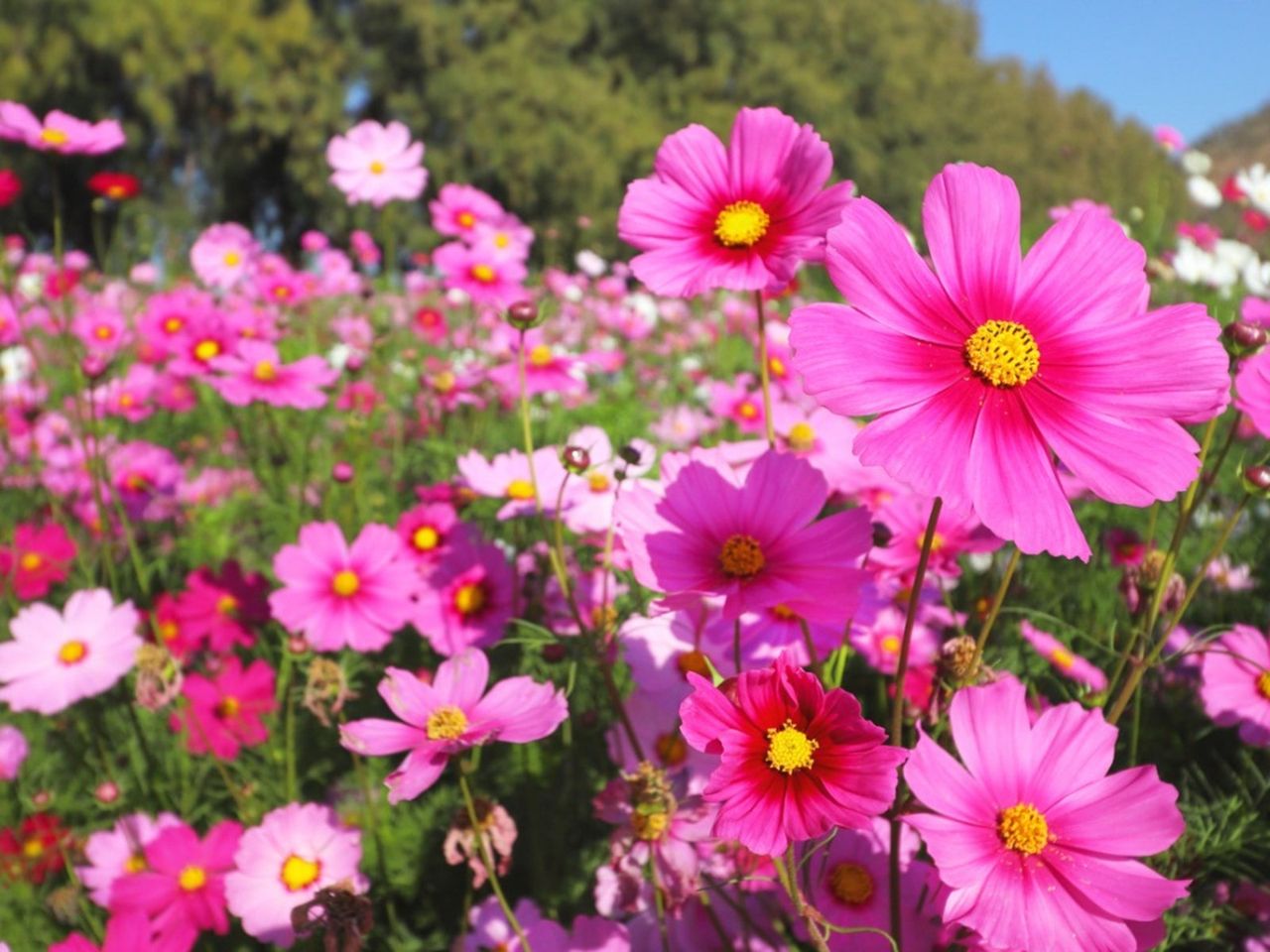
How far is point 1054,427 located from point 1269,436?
0.80 ft

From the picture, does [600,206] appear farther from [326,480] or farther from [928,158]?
[326,480]

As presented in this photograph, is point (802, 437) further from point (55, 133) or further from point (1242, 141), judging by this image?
point (1242, 141)

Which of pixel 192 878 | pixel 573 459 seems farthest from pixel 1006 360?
pixel 192 878

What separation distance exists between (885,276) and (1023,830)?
14.5 inches

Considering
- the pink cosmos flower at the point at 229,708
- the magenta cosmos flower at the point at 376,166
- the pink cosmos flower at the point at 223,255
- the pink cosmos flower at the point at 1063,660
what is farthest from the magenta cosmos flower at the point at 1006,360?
the pink cosmos flower at the point at 223,255

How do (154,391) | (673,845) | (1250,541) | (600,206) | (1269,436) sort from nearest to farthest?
(1269,436) → (673,845) → (1250,541) → (154,391) → (600,206)

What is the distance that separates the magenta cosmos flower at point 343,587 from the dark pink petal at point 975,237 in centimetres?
76

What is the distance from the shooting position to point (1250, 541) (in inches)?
65.8

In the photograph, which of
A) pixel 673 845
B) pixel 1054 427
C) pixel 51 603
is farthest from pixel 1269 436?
pixel 51 603

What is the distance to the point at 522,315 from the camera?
0.85m

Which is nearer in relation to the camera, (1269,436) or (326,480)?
(1269,436)

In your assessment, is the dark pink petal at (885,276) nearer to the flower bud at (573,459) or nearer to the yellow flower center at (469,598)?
the flower bud at (573,459)

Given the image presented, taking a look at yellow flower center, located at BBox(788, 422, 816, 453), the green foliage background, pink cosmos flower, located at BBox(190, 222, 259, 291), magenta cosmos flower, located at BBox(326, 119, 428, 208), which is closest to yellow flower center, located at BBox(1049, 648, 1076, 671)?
yellow flower center, located at BBox(788, 422, 816, 453)

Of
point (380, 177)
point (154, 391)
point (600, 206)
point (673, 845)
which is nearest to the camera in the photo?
point (673, 845)
